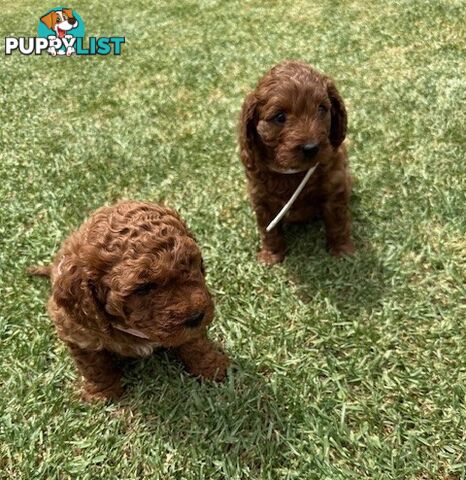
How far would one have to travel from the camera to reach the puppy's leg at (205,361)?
3.41 m

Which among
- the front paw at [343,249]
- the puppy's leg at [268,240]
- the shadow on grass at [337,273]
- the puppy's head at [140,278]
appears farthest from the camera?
the front paw at [343,249]

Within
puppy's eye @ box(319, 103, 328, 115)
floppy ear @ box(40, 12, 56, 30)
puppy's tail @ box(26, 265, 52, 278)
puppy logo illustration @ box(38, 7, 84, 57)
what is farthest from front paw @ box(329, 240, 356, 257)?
floppy ear @ box(40, 12, 56, 30)

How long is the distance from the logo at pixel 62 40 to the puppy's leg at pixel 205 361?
6.81 m

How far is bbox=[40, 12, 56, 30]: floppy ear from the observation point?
1049 centimetres

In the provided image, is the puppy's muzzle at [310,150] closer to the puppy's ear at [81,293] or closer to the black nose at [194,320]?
the black nose at [194,320]

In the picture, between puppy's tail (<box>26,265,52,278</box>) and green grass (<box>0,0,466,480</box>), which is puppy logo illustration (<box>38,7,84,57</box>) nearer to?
green grass (<box>0,0,466,480</box>)

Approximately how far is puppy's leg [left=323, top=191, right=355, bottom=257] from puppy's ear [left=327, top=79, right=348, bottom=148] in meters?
0.45

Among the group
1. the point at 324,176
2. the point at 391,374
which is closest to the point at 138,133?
the point at 324,176

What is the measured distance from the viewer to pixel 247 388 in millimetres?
3465

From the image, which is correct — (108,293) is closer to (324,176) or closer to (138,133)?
(324,176)

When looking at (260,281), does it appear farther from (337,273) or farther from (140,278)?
(140,278)

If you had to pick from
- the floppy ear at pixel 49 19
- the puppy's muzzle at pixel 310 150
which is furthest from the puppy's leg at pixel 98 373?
the floppy ear at pixel 49 19

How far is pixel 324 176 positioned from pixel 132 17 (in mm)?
7986

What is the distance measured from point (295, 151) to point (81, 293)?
1737mm
